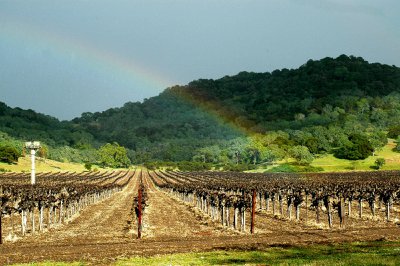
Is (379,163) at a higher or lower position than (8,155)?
lower

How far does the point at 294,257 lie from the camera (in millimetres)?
27031

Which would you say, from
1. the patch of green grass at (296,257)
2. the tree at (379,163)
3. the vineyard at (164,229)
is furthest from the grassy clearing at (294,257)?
the tree at (379,163)

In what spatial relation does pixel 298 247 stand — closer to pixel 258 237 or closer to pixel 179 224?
pixel 258 237

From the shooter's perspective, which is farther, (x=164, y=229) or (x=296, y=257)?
(x=164, y=229)

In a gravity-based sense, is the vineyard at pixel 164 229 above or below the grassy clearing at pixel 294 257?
below

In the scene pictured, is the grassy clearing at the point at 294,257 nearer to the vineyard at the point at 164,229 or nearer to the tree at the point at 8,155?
the vineyard at the point at 164,229

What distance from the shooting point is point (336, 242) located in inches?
1348

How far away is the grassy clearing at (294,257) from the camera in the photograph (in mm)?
24305

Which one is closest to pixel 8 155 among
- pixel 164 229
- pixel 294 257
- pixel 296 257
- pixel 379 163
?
pixel 379 163

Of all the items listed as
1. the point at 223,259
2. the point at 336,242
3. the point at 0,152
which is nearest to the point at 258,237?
the point at 336,242

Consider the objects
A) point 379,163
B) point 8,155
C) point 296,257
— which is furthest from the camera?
point 379,163

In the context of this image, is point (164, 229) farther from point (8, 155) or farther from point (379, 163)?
point (379, 163)

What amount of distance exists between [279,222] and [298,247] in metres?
21.0

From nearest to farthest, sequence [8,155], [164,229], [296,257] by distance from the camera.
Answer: [296,257] < [164,229] < [8,155]
